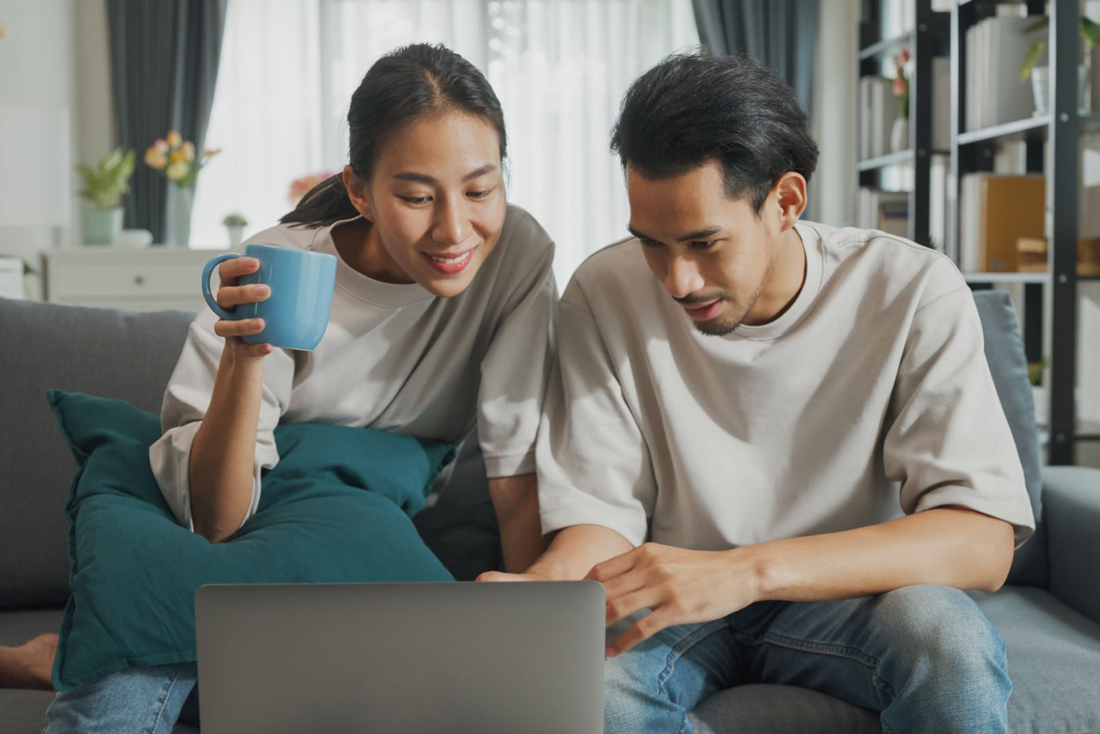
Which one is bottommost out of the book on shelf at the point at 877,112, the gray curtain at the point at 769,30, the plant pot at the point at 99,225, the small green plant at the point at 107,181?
the plant pot at the point at 99,225

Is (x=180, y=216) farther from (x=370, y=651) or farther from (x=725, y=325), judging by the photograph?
(x=370, y=651)

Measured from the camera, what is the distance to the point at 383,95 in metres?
1.25

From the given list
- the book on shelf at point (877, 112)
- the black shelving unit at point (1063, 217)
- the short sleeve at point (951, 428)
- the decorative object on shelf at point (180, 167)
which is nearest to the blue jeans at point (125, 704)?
the short sleeve at point (951, 428)

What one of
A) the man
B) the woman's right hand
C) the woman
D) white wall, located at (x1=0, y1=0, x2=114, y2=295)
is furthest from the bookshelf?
white wall, located at (x1=0, y1=0, x2=114, y2=295)

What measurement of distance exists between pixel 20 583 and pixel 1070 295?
2459 mm

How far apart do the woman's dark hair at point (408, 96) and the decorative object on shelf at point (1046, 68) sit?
2.07 meters

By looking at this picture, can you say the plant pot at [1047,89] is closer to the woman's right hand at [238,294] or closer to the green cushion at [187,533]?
the green cushion at [187,533]

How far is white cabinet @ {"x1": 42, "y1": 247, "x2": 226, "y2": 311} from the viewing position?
13.6ft

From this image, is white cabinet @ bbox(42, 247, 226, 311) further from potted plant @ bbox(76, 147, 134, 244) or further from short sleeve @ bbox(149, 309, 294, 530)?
short sleeve @ bbox(149, 309, 294, 530)

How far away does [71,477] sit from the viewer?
153 cm

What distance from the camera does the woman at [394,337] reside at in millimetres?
1148

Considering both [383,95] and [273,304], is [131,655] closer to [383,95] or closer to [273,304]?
[273,304]

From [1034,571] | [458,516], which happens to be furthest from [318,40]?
[1034,571]

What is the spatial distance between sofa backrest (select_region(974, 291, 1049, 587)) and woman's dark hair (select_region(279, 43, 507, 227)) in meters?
0.87
